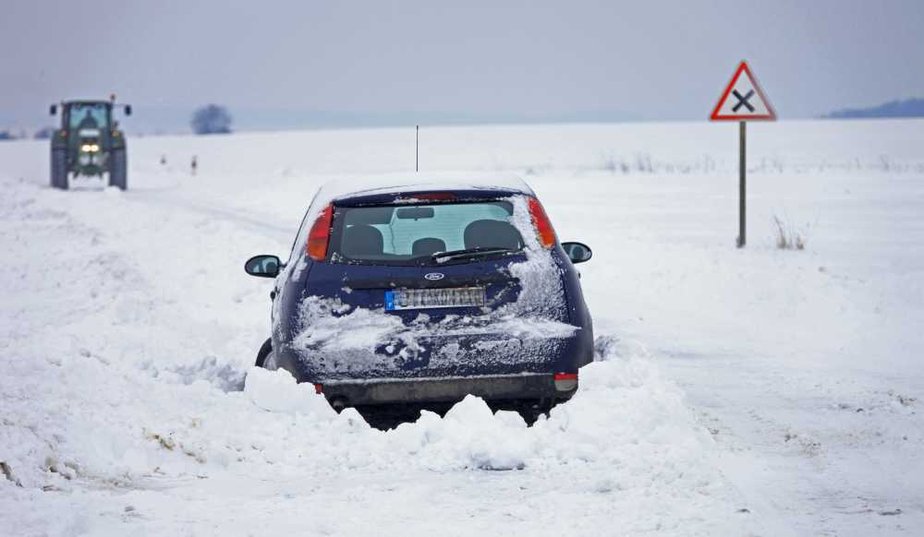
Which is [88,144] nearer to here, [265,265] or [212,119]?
[265,265]

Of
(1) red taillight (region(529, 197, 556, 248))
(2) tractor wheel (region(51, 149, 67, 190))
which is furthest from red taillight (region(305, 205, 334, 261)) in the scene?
(2) tractor wheel (region(51, 149, 67, 190))

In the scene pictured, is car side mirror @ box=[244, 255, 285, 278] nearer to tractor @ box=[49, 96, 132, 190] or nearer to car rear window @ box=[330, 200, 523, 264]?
car rear window @ box=[330, 200, 523, 264]

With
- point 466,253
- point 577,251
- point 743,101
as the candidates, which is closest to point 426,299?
point 466,253

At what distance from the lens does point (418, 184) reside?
7.01m

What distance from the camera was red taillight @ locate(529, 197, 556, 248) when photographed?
6891mm

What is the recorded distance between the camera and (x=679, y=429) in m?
6.77

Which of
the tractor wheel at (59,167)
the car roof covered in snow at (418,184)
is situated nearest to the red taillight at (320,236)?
the car roof covered in snow at (418,184)

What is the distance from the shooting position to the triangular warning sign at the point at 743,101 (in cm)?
1669

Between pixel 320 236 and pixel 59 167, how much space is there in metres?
33.0

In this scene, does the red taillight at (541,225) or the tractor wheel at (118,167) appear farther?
the tractor wheel at (118,167)

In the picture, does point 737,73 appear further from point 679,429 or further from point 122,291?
point 679,429

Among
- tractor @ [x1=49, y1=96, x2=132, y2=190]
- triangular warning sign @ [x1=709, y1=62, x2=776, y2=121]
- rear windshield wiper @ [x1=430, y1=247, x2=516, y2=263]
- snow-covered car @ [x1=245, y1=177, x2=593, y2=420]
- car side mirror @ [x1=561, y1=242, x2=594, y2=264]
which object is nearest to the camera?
snow-covered car @ [x1=245, y1=177, x2=593, y2=420]

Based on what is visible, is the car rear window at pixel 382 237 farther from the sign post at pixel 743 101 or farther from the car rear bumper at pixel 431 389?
the sign post at pixel 743 101

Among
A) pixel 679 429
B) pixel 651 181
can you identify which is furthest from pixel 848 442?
pixel 651 181
